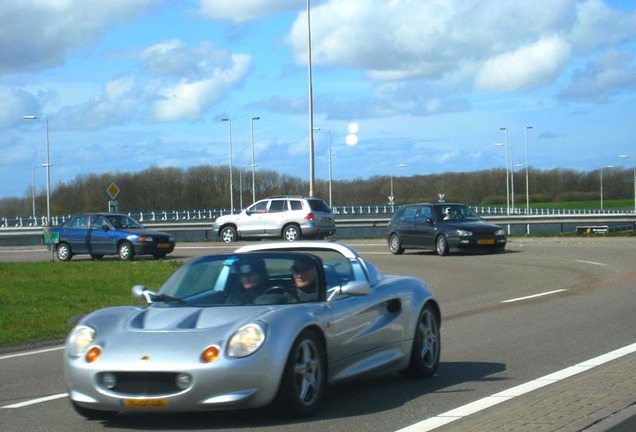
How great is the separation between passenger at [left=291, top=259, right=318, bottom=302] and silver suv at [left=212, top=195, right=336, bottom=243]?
29.6m

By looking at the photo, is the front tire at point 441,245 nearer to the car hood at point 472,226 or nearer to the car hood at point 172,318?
the car hood at point 472,226

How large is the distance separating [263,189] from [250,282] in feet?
278

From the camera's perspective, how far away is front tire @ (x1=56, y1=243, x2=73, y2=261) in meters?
33.0

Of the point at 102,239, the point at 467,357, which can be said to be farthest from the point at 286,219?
the point at 467,357

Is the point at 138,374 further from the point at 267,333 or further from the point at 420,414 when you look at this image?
the point at 420,414

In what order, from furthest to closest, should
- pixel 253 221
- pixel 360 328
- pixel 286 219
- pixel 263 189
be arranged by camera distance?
1. pixel 263 189
2. pixel 253 221
3. pixel 286 219
4. pixel 360 328

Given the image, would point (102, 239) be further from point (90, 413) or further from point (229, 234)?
point (90, 413)

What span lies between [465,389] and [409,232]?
23.7 metres

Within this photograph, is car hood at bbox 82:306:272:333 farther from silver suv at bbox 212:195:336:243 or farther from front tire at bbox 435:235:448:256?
silver suv at bbox 212:195:336:243

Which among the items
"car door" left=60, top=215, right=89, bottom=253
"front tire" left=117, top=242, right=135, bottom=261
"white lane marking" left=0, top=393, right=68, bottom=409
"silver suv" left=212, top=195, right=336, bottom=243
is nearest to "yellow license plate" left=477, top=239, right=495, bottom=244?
"silver suv" left=212, top=195, right=336, bottom=243

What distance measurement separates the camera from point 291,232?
3875 centimetres

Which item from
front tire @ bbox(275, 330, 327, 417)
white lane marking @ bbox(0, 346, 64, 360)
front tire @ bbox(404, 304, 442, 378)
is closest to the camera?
front tire @ bbox(275, 330, 327, 417)

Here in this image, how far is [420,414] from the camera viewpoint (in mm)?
→ 7746

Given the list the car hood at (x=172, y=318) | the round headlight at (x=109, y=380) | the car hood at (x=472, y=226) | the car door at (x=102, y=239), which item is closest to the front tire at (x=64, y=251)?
the car door at (x=102, y=239)
